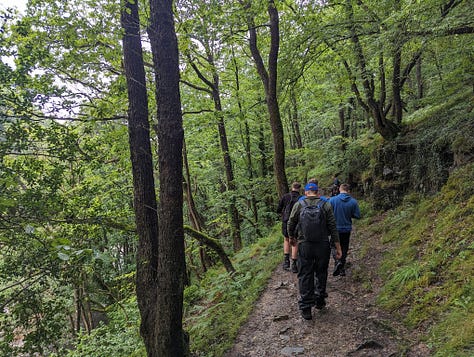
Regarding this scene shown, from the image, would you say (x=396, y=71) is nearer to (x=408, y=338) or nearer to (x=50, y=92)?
(x=408, y=338)

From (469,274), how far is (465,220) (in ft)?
5.03

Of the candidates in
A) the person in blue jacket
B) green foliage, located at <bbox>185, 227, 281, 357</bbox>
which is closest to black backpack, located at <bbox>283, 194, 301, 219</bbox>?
the person in blue jacket

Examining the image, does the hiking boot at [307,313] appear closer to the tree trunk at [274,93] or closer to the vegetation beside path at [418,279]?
the vegetation beside path at [418,279]

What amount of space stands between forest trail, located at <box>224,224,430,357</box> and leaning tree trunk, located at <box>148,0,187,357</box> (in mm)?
1243

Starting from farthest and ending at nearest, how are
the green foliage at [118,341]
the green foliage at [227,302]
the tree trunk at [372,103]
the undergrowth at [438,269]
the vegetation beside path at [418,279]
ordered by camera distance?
the tree trunk at [372,103]
the green foliage at [118,341]
the green foliage at [227,302]
the vegetation beside path at [418,279]
the undergrowth at [438,269]

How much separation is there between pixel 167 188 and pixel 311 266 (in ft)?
8.78

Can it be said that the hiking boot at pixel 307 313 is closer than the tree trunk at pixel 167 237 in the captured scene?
No

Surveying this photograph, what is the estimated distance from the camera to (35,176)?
4.82 m

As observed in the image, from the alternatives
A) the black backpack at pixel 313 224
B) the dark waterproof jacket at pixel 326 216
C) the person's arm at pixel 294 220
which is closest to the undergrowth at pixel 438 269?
the dark waterproof jacket at pixel 326 216

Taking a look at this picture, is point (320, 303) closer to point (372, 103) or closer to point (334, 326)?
point (334, 326)

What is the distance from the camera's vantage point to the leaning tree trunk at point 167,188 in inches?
183

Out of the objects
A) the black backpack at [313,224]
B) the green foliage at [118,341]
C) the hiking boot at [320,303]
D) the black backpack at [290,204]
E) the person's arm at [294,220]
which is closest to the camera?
the black backpack at [313,224]

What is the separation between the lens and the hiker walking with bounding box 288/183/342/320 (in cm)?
509

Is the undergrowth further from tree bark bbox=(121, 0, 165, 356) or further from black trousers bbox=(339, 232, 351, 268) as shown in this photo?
tree bark bbox=(121, 0, 165, 356)
